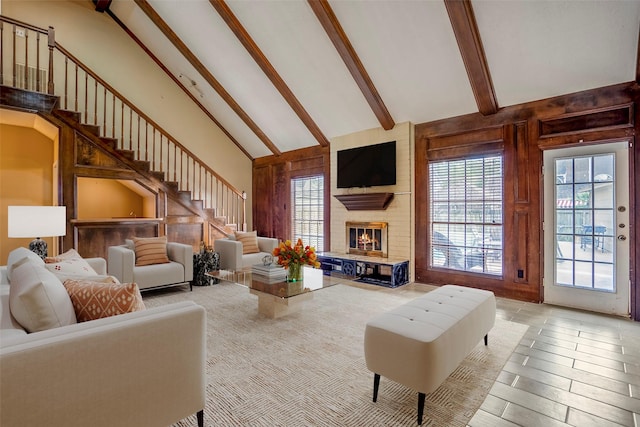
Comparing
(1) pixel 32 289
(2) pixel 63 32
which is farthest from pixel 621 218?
(2) pixel 63 32

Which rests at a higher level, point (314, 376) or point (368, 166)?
point (368, 166)

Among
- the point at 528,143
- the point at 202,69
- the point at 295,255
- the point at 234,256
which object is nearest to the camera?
the point at 295,255

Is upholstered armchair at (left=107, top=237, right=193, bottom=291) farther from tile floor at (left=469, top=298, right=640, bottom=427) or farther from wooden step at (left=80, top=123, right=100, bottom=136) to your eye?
tile floor at (left=469, top=298, right=640, bottom=427)

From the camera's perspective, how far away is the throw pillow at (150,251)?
426cm

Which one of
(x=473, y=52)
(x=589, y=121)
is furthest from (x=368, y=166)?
(x=589, y=121)

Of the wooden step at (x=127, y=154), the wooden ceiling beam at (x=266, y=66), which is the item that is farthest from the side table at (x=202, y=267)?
the wooden ceiling beam at (x=266, y=66)

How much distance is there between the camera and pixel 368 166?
220 inches

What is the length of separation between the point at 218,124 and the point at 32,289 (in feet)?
22.5

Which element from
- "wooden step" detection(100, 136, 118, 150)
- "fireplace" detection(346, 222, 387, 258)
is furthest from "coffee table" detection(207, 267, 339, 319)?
"wooden step" detection(100, 136, 118, 150)

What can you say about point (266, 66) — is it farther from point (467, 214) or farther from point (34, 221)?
point (467, 214)

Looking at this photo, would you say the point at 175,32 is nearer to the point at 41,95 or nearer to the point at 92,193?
the point at 41,95

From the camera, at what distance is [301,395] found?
200 cm

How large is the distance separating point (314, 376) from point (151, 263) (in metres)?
3.15

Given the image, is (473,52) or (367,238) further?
(367,238)
